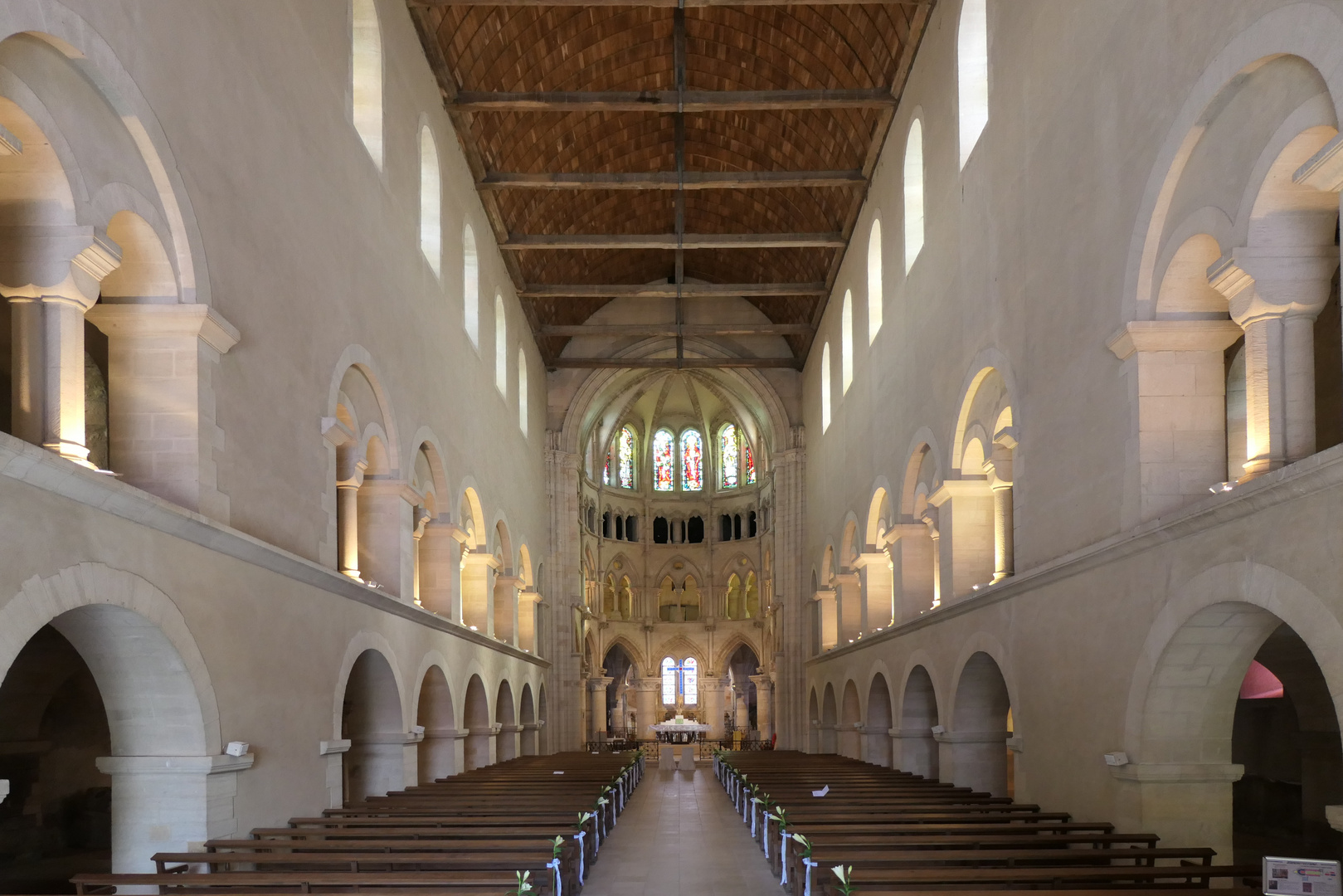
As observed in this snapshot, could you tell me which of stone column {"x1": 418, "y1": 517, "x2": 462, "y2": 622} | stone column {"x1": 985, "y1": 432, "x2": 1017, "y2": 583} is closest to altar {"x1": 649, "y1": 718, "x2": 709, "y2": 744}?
stone column {"x1": 418, "y1": 517, "x2": 462, "y2": 622}

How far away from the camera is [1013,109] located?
1411cm

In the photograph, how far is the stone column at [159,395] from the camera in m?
10.1

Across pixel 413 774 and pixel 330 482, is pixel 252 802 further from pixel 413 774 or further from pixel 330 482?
pixel 413 774

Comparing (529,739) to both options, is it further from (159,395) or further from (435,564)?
(159,395)

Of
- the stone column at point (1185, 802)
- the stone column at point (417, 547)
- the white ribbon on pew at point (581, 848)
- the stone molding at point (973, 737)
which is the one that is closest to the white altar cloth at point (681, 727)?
the stone column at point (417, 547)

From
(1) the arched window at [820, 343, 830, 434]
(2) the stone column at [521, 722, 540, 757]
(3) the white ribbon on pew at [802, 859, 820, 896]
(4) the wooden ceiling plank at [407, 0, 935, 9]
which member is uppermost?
(4) the wooden ceiling plank at [407, 0, 935, 9]

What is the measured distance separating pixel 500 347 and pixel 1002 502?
15175 millimetres

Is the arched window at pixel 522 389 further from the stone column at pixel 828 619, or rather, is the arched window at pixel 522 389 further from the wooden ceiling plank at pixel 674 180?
the stone column at pixel 828 619

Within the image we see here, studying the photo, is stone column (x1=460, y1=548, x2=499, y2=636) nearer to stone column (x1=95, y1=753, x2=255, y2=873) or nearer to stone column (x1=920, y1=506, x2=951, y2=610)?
stone column (x1=920, y1=506, x2=951, y2=610)

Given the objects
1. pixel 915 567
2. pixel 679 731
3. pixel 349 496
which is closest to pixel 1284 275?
pixel 349 496

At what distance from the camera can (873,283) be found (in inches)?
958

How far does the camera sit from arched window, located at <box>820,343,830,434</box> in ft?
104

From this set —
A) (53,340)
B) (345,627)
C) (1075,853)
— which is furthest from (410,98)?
(1075,853)

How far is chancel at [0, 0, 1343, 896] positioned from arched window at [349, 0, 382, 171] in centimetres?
5
